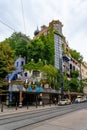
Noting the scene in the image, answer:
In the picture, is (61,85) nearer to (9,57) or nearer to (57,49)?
(57,49)

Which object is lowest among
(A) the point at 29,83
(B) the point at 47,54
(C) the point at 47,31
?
(A) the point at 29,83

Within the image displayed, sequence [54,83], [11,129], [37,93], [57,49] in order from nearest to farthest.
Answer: [11,129], [37,93], [54,83], [57,49]

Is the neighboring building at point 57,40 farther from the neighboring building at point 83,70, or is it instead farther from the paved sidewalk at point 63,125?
the paved sidewalk at point 63,125

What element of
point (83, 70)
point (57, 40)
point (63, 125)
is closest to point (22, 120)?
point (63, 125)

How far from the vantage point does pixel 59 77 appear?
5569 cm

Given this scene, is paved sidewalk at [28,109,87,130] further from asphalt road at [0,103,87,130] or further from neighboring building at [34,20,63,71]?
neighboring building at [34,20,63,71]

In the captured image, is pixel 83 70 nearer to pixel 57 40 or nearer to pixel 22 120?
pixel 57 40

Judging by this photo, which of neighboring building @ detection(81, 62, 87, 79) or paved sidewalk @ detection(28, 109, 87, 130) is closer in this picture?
paved sidewalk @ detection(28, 109, 87, 130)

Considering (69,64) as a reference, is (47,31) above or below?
above

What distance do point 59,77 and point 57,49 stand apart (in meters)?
8.09

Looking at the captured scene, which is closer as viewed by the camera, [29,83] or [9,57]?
[9,57]

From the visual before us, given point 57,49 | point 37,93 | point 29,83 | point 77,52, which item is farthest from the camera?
point 77,52

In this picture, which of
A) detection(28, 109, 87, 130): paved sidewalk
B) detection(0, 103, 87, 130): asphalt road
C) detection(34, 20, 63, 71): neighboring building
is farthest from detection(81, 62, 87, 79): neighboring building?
detection(28, 109, 87, 130): paved sidewalk

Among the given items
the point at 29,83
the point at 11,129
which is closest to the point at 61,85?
the point at 29,83
